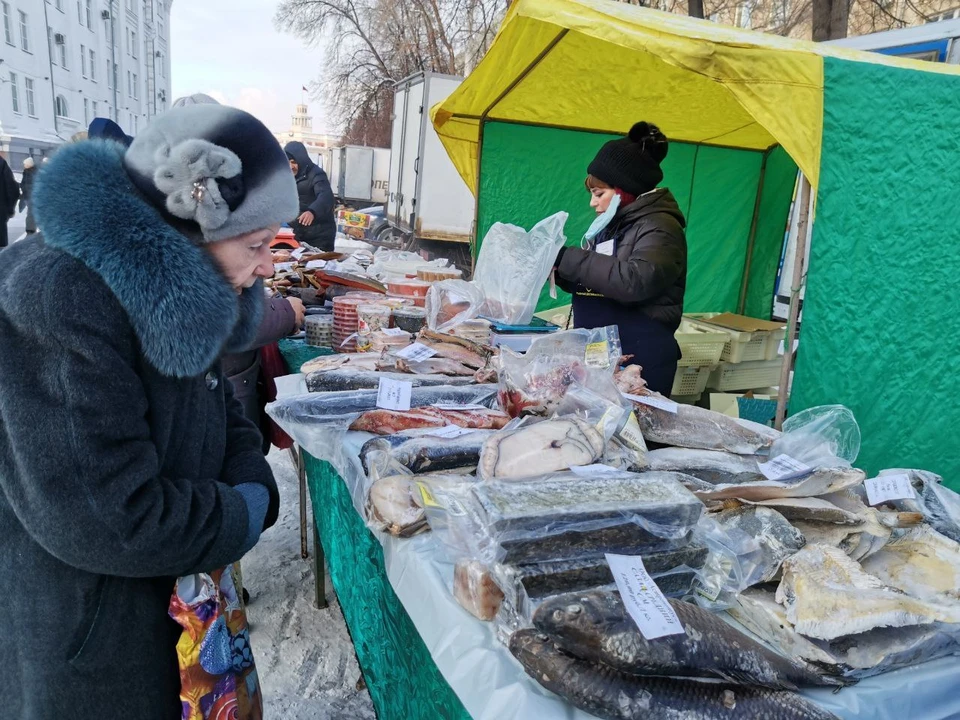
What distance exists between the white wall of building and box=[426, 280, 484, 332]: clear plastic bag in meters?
24.4

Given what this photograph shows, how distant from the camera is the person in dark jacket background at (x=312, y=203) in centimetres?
703

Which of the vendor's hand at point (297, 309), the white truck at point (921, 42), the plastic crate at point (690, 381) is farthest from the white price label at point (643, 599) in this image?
the plastic crate at point (690, 381)

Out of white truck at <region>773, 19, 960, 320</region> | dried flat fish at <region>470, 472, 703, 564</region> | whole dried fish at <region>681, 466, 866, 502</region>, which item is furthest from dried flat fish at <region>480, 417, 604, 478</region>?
white truck at <region>773, 19, 960, 320</region>

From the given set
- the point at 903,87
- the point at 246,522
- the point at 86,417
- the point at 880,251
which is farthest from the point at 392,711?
the point at 903,87

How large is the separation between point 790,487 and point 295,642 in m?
2.14

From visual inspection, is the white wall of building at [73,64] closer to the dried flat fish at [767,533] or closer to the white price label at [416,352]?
the white price label at [416,352]

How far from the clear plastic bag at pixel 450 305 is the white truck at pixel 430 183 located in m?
8.35

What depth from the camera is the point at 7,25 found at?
29.8 m

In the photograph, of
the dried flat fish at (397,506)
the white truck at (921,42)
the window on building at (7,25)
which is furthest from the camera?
the window on building at (7,25)

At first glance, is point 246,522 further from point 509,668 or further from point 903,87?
point 903,87

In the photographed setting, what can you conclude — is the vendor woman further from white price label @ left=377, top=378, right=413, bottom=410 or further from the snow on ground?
the snow on ground

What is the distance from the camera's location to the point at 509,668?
104 centimetres

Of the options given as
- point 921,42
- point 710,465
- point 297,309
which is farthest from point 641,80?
point 710,465

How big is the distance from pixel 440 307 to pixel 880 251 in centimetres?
187
